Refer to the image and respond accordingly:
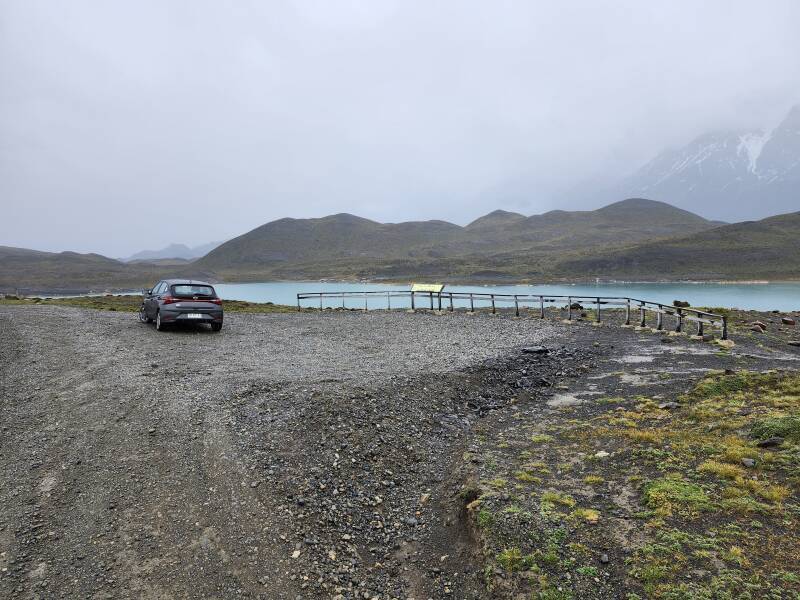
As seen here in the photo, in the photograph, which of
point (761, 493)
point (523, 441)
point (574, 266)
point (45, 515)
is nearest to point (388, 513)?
point (523, 441)

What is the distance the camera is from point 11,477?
22.5 ft

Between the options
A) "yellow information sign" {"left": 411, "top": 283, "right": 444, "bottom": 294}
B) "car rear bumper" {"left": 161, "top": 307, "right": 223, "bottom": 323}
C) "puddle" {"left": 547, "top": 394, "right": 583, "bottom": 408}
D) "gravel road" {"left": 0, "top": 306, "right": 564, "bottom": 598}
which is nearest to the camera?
"gravel road" {"left": 0, "top": 306, "right": 564, "bottom": 598}

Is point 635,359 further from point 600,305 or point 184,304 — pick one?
point 600,305

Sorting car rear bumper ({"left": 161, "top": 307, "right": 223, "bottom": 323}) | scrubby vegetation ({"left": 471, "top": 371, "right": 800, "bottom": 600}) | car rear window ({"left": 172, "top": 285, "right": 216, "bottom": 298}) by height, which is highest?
car rear window ({"left": 172, "top": 285, "right": 216, "bottom": 298})

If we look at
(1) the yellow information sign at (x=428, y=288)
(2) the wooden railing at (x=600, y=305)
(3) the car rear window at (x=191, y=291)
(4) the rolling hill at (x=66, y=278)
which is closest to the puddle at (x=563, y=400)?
(2) the wooden railing at (x=600, y=305)

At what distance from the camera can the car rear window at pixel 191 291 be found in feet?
62.4

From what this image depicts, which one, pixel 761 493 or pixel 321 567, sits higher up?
pixel 761 493

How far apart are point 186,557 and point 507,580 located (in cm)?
361

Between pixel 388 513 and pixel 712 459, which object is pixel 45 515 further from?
pixel 712 459

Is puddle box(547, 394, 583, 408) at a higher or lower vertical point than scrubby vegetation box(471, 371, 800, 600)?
lower

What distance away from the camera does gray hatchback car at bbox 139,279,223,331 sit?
18656 millimetres

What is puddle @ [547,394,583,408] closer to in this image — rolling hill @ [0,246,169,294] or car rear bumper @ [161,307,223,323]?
car rear bumper @ [161,307,223,323]

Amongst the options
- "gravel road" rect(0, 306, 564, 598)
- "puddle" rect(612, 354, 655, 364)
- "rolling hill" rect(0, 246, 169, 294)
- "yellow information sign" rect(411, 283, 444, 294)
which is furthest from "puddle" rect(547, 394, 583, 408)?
"rolling hill" rect(0, 246, 169, 294)

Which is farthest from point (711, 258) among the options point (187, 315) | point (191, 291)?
point (187, 315)
